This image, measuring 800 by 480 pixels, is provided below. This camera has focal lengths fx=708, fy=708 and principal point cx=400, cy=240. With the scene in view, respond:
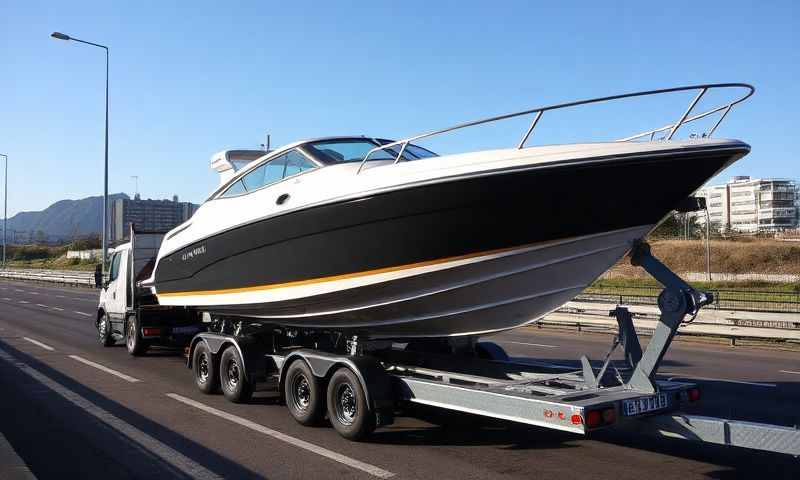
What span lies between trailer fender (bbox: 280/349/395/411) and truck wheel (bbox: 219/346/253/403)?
1.54 metres

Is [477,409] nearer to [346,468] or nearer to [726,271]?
[346,468]

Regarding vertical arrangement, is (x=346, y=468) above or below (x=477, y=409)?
below

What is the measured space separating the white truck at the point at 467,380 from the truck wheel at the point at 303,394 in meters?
0.01

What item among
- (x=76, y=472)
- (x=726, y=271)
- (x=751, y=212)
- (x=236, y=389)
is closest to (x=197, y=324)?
(x=236, y=389)

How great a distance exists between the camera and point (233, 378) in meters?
9.02

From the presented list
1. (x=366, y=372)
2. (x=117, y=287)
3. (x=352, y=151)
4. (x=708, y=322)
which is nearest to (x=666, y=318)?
(x=366, y=372)

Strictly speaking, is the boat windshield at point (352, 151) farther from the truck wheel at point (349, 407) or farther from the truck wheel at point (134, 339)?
the truck wheel at point (134, 339)

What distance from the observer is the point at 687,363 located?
11945mm

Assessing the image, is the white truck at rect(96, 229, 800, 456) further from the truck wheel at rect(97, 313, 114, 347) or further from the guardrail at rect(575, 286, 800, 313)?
the guardrail at rect(575, 286, 800, 313)

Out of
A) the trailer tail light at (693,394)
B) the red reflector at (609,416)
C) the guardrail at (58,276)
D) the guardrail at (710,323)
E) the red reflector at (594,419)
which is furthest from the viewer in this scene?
the guardrail at (58,276)

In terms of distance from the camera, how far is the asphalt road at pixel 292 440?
19.3ft

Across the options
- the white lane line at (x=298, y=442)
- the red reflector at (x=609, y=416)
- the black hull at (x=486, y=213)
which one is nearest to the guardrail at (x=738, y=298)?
the white lane line at (x=298, y=442)

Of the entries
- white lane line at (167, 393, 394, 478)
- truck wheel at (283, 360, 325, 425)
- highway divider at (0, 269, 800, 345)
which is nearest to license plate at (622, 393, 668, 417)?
white lane line at (167, 393, 394, 478)

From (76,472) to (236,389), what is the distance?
303 centimetres
